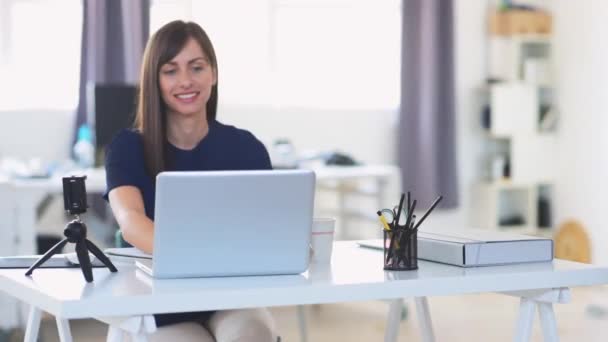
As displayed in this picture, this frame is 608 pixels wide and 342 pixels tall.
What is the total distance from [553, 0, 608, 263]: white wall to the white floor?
0.78m

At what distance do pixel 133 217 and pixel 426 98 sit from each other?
3.59 metres

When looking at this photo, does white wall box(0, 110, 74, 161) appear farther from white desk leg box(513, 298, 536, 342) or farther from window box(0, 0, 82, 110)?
white desk leg box(513, 298, 536, 342)

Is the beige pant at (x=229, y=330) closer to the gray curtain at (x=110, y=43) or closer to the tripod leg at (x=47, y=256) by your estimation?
the tripod leg at (x=47, y=256)

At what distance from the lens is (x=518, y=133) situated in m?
5.62

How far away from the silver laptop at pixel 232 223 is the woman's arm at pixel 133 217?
30cm

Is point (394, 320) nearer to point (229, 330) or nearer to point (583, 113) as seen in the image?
point (229, 330)

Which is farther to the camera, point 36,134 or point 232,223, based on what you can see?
point 36,134

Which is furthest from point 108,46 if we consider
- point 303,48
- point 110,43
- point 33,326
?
point 33,326

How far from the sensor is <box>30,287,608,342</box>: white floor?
3875 mm

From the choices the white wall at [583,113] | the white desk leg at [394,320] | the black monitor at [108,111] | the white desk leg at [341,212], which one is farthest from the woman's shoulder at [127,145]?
the white wall at [583,113]

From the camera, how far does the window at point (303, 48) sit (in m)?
5.09

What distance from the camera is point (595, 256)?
538 centimetres

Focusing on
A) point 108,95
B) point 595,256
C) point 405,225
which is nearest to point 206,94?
point 405,225

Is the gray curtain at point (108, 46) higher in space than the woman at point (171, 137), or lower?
higher
